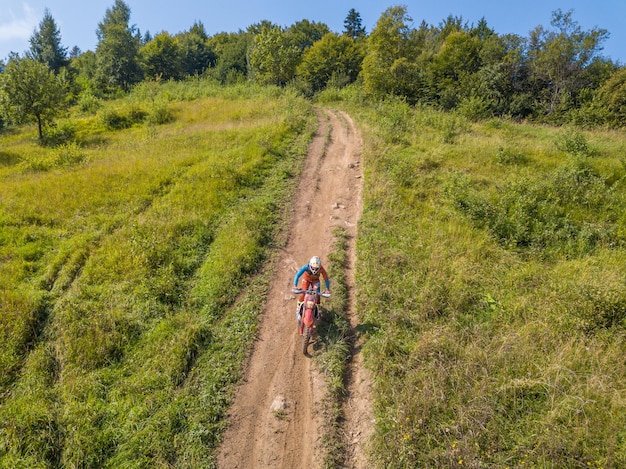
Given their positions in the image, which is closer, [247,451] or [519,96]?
[247,451]

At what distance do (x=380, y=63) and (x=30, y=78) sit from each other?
2939cm

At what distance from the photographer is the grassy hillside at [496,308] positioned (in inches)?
240

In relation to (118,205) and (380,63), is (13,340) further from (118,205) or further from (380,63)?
(380,63)

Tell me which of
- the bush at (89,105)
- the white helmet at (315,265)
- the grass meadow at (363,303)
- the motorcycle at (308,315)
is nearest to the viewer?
the grass meadow at (363,303)

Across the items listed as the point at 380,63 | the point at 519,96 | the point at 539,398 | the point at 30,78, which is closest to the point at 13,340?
the point at 539,398

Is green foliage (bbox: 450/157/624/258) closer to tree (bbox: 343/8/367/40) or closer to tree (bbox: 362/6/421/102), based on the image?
tree (bbox: 362/6/421/102)

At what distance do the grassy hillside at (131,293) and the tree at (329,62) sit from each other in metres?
30.9

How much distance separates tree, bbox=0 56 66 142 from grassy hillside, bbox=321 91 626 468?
27555 millimetres

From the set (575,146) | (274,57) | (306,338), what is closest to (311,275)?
(306,338)

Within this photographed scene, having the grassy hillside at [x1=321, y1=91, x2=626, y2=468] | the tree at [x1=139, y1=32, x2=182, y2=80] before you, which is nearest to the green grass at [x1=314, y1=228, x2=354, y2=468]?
the grassy hillside at [x1=321, y1=91, x2=626, y2=468]

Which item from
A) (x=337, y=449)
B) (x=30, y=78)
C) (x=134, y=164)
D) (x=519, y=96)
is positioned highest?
(x=30, y=78)

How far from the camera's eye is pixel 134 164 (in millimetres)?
18969

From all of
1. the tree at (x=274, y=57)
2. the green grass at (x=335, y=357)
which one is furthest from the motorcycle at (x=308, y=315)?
the tree at (x=274, y=57)

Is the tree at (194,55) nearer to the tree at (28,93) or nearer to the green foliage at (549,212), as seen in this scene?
the tree at (28,93)
